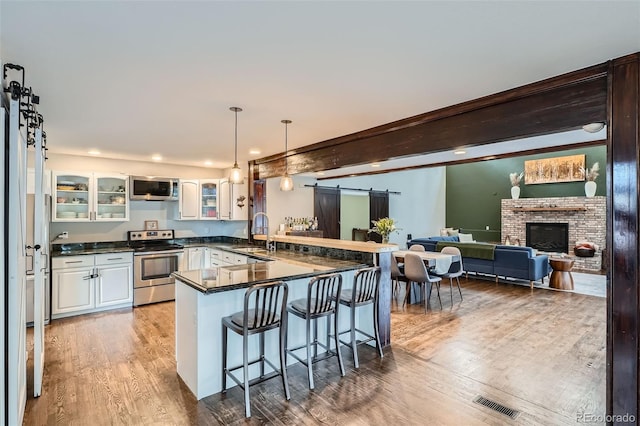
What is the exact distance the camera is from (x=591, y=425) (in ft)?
7.70

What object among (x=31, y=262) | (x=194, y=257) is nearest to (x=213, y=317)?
(x=31, y=262)

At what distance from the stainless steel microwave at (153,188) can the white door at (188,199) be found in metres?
0.12

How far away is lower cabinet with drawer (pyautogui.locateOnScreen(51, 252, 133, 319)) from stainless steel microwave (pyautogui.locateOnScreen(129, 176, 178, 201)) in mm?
1049

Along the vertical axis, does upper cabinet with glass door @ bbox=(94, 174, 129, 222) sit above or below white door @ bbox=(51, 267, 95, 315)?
above

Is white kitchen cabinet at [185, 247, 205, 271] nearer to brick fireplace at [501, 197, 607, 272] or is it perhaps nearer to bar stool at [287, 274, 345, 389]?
bar stool at [287, 274, 345, 389]

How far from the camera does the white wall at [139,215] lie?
5.38m

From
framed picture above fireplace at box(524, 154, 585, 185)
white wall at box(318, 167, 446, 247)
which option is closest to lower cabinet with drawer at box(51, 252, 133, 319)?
white wall at box(318, 167, 446, 247)

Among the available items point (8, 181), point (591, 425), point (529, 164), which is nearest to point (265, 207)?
point (8, 181)

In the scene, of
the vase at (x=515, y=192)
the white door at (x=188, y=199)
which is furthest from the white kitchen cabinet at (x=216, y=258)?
the vase at (x=515, y=192)

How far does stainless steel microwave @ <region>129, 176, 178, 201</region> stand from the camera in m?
5.62

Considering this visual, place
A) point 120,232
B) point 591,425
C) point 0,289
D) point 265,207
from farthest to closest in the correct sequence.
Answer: point 265,207 < point 120,232 < point 591,425 < point 0,289

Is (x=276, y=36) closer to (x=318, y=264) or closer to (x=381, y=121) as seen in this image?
(x=381, y=121)

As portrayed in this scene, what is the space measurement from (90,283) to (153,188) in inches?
69.2

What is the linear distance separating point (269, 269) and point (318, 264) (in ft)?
1.87
